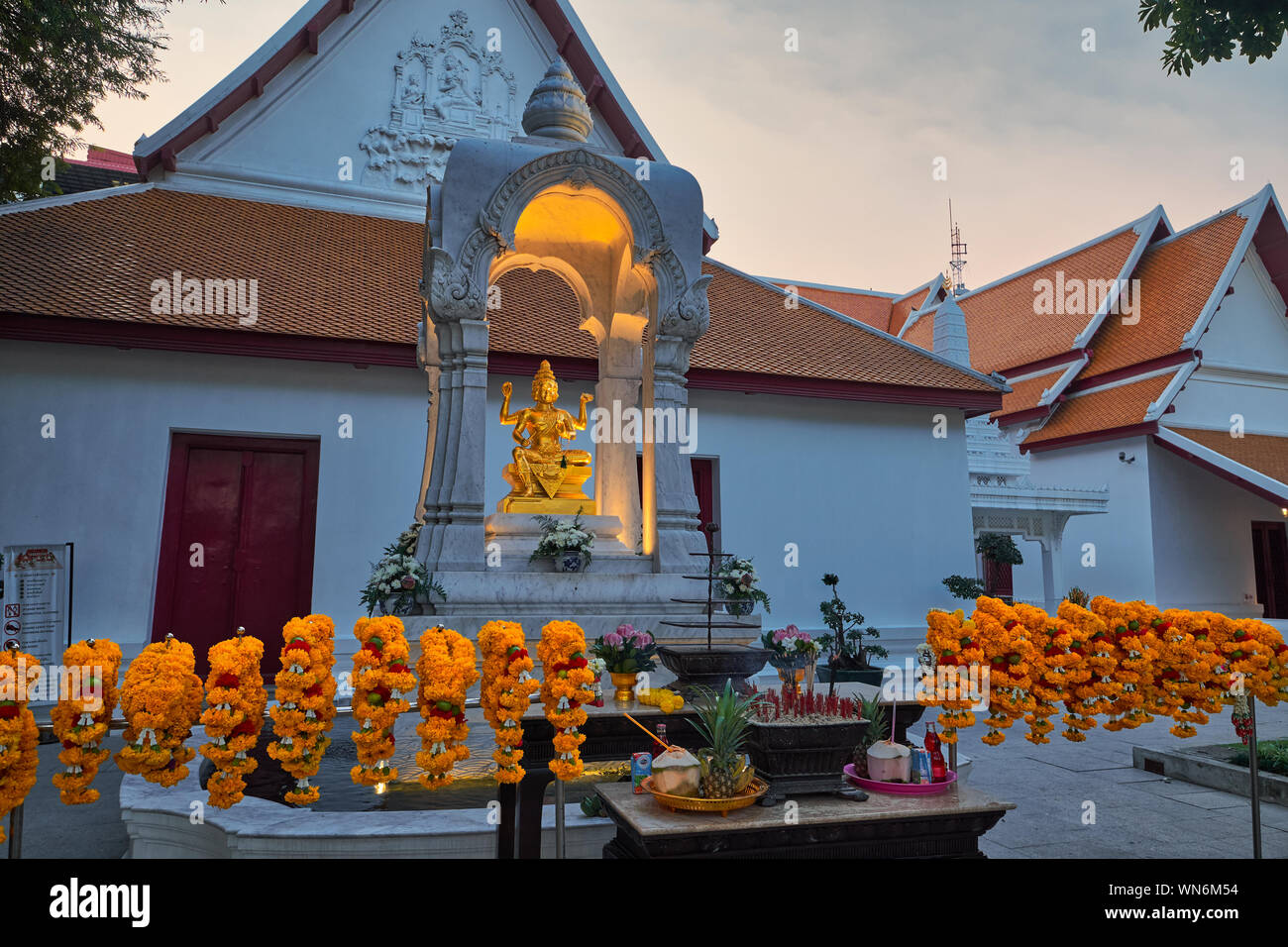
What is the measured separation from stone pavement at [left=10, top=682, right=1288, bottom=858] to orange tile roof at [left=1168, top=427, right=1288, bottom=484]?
37.4ft

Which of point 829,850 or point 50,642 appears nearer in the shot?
point 829,850

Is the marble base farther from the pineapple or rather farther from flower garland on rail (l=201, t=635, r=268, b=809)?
the pineapple

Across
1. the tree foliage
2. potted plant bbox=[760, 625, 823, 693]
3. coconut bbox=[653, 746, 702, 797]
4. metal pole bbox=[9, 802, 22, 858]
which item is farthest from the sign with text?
the tree foliage

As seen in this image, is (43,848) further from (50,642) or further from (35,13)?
(35,13)

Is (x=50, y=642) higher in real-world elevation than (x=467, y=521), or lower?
lower

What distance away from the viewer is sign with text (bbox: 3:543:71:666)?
9133 mm

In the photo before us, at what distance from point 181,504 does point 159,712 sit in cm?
883

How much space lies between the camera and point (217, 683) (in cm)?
302

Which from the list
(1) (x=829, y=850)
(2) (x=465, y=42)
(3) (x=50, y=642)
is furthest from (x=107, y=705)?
(2) (x=465, y=42)

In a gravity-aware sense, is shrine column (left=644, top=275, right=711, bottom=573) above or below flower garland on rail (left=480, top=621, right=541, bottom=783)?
above

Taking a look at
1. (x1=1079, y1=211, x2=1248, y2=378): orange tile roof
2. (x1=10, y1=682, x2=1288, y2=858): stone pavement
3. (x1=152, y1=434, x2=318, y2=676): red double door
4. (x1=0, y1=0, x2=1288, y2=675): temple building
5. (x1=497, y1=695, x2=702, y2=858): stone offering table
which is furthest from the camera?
(x1=1079, y1=211, x2=1248, y2=378): orange tile roof

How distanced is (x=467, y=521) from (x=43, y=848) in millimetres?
3251

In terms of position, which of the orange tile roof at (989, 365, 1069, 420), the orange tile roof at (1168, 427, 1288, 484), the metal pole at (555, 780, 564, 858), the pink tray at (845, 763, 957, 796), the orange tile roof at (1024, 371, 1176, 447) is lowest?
the metal pole at (555, 780, 564, 858)

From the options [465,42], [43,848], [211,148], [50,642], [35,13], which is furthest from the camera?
[465,42]
